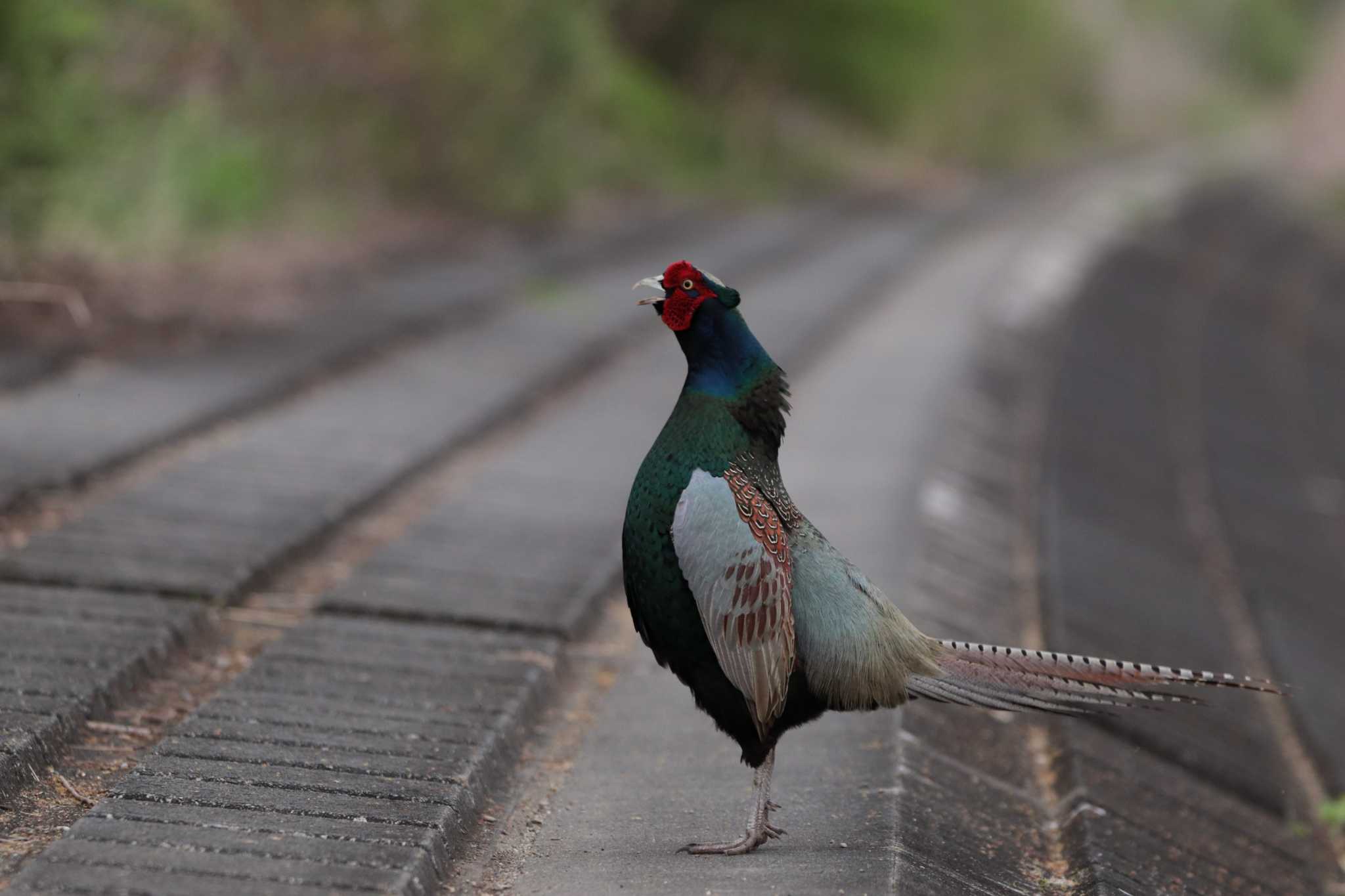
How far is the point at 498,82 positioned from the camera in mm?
14109

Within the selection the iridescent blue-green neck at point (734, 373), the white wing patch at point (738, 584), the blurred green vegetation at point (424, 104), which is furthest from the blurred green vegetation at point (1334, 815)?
the blurred green vegetation at point (424, 104)

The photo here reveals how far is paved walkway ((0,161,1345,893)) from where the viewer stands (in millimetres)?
3488

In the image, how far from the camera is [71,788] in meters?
3.50

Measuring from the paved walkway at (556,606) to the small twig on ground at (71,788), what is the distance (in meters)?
0.05

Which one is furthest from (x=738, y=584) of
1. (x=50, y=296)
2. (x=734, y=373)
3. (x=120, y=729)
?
(x=50, y=296)

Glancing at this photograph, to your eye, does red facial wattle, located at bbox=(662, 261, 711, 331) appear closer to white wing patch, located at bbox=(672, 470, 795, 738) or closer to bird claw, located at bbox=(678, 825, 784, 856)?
white wing patch, located at bbox=(672, 470, 795, 738)

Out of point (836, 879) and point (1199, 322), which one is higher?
point (1199, 322)

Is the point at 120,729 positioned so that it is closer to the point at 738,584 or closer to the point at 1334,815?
the point at 738,584

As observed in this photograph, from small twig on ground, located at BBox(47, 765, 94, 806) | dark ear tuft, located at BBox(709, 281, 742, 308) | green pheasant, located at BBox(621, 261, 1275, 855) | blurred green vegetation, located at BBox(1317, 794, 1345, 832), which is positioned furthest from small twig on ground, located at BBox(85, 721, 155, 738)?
blurred green vegetation, located at BBox(1317, 794, 1345, 832)

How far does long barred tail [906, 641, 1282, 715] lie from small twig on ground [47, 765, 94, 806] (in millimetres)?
1723

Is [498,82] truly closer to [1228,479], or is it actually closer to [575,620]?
[1228,479]

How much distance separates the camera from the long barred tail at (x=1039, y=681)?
132 inches

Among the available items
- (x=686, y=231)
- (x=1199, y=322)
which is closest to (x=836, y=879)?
(x=686, y=231)

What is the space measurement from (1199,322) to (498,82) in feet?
29.7
